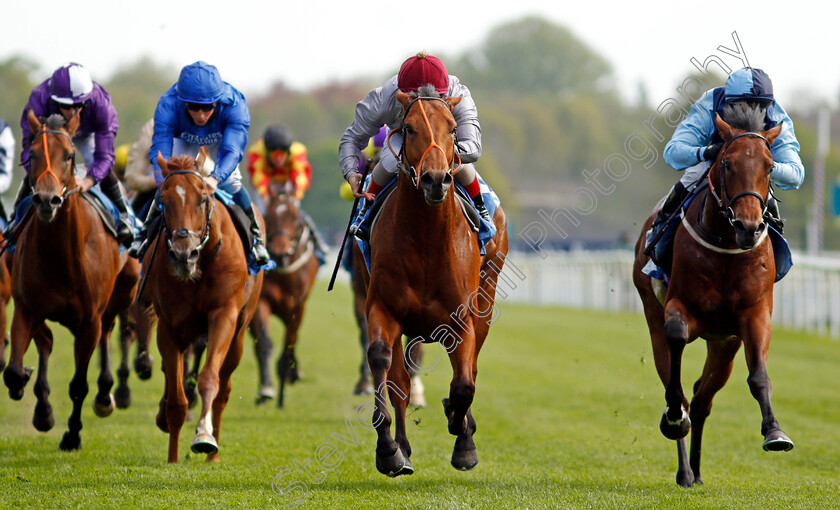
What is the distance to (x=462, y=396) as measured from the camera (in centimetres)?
539

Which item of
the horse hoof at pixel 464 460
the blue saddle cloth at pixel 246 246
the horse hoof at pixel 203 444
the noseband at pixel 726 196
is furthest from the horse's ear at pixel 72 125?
the noseband at pixel 726 196

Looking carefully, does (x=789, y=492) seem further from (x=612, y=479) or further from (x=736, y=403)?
(x=736, y=403)

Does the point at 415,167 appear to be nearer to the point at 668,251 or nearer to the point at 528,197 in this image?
the point at 668,251

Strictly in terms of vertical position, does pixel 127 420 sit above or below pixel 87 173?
below

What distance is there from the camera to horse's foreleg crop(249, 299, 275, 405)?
386 inches

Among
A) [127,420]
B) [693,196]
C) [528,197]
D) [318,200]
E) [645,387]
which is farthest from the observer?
[528,197]

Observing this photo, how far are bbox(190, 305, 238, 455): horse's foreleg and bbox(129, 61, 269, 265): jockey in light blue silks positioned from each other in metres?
0.73

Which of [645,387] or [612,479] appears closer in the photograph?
[612,479]

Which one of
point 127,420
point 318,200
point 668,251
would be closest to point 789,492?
point 668,251

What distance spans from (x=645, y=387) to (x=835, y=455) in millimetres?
4131

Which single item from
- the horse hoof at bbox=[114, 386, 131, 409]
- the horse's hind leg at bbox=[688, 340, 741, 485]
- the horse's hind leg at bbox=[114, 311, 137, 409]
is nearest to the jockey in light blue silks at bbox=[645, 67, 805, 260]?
the horse's hind leg at bbox=[688, 340, 741, 485]

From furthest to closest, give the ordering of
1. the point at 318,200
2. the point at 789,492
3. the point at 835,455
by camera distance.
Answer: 1. the point at 318,200
2. the point at 835,455
3. the point at 789,492

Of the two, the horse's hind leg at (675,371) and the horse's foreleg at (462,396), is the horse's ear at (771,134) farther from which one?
the horse's foreleg at (462,396)

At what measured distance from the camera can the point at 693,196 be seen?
6191 millimetres
